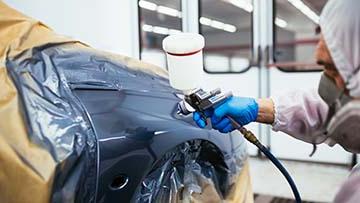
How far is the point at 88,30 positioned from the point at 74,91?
8.10 feet

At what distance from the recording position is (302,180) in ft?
11.1

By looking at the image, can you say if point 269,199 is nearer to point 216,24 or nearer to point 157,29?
point 216,24

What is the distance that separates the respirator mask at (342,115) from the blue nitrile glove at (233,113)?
1.06ft

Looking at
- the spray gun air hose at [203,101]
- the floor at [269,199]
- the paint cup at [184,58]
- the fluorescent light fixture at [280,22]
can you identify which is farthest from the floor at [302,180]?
the paint cup at [184,58]

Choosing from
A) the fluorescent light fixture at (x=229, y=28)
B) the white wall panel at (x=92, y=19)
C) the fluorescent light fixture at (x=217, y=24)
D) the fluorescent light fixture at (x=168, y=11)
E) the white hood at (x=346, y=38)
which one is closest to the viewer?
the white hood at (x=346, y=38)

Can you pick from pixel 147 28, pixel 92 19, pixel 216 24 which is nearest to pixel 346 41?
pixel 92 19

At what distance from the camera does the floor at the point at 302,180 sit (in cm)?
302

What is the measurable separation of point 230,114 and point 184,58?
0.75 ft

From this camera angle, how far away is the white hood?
0.77 meters

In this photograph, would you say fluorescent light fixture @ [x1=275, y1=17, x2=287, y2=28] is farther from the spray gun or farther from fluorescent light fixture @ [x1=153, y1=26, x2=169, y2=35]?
the spray gun

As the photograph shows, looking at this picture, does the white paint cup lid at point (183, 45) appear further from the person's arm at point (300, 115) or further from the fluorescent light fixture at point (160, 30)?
the fluorescent light fixture at point (160, 30)

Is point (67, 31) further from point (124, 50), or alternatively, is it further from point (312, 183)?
point (312, 183)

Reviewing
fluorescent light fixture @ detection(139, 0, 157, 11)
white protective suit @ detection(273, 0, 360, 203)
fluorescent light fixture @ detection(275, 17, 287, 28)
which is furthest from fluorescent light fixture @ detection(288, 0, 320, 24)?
white protective suit @ detection(273, 0, 360, 203)

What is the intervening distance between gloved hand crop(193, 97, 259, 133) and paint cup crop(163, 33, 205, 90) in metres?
0.10
